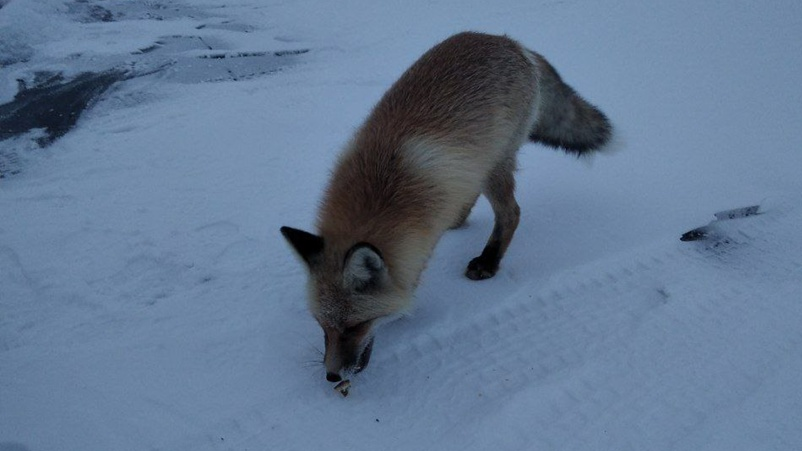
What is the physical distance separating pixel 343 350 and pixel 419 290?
1044mm

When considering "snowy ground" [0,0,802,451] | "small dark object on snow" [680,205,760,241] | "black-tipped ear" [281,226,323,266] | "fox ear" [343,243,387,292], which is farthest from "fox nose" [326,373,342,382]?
"small dark object on snow" [680,205,760,241]

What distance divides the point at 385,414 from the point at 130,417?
129 centimetres

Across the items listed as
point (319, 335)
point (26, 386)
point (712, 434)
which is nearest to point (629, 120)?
point (712, 434)

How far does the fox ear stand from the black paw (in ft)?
4.16

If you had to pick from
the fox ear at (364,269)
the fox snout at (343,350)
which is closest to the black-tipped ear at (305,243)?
the fox ear at (364,269)

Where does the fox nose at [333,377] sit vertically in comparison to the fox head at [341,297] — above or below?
below

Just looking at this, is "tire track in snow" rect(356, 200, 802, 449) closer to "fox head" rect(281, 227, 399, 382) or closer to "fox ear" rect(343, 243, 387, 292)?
"fox head" rect(281, 227, 399, 382)

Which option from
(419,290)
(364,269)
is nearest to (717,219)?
(419,290)

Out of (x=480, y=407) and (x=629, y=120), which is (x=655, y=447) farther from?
(x=629, y=120)

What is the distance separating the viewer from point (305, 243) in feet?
7.33

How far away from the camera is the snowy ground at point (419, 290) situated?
2.36 metres

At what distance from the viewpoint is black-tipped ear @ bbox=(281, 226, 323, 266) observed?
217cm

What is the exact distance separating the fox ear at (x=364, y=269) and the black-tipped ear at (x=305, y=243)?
8.6 inches

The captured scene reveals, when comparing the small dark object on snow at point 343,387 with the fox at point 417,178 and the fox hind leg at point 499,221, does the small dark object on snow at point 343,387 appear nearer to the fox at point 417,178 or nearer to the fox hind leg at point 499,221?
the fox at point 417,178
